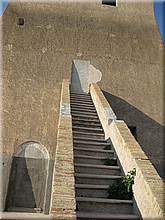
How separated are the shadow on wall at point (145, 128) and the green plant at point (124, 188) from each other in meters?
4.91

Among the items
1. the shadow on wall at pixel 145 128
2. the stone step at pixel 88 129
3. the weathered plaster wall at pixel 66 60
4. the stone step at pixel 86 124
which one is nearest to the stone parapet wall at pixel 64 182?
the stone step at pixel 88 129

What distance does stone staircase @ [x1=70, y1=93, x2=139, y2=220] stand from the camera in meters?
4.14

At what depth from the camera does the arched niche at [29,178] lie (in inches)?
308

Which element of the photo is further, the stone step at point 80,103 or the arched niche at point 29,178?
the stone step at point 80,103

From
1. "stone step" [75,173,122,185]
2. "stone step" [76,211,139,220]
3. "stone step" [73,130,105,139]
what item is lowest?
"stone step" [76,211,139,220]

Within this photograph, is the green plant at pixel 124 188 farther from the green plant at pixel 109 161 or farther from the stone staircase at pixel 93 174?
the green plant at pixel 109 161

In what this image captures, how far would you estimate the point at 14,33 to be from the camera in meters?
10.2

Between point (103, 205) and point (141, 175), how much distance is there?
0.78 metres

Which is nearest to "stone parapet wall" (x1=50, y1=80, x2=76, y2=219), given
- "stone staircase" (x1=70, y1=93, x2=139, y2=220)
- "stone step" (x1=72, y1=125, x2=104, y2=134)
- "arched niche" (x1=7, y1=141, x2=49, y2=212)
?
"stone staircase" (x1=70, y1=93, x2=139, y2=220)

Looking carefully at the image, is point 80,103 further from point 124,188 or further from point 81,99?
point 124,188

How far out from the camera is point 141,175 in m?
3.97

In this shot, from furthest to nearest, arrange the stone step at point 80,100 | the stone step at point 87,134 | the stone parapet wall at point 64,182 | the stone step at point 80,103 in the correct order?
1. the stone step at point 80,100
2. the stone step at point 80,103
3. the stone step at point 87,134
4. the stone parapet wall at point 64,182

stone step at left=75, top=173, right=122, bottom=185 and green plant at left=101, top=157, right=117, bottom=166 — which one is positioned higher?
green plant at left=101, top=157, right=117, bottom=166

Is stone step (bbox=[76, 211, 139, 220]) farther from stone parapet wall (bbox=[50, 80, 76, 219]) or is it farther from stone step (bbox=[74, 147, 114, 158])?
stone step (bbox=[74, 147, 114, 158])
